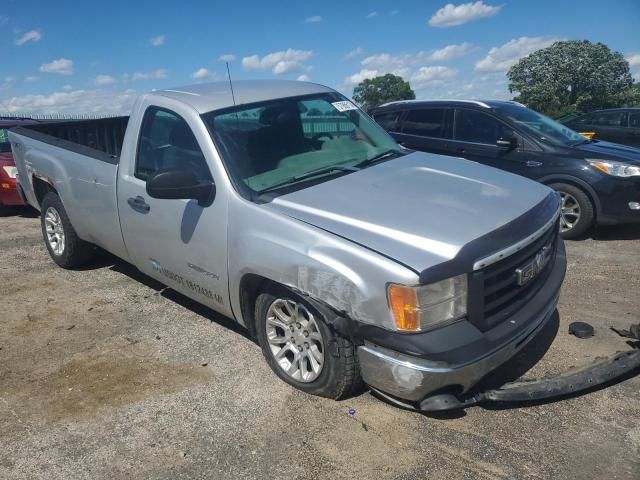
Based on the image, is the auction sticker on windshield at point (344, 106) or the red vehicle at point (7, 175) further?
the red vehicle at point (7, 175)

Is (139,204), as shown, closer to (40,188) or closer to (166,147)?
(166,147)

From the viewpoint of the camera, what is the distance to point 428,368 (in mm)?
2711

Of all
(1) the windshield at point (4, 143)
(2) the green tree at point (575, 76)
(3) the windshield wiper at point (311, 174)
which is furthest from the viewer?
(2) the green tree at point (575, 76)

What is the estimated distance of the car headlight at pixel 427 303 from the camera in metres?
2.64

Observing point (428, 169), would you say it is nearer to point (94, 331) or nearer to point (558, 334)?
point (558, 334)

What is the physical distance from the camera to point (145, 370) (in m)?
3.79

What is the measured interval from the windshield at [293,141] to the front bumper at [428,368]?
1279mm

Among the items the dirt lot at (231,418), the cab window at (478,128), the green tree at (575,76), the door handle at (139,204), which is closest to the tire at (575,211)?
the cab window at (478,128)

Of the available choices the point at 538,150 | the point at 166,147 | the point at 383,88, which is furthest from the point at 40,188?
the point at 383,88

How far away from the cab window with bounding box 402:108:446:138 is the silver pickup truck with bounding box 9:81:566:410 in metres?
3.22

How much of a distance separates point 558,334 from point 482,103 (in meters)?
4.18

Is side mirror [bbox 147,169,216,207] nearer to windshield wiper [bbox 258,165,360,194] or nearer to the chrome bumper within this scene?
windshield wiper [bbox 258,165,360,194]

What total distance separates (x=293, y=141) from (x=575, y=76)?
5700 cm

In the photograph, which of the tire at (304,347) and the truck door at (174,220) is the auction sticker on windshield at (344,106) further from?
the tire at (304,347)
